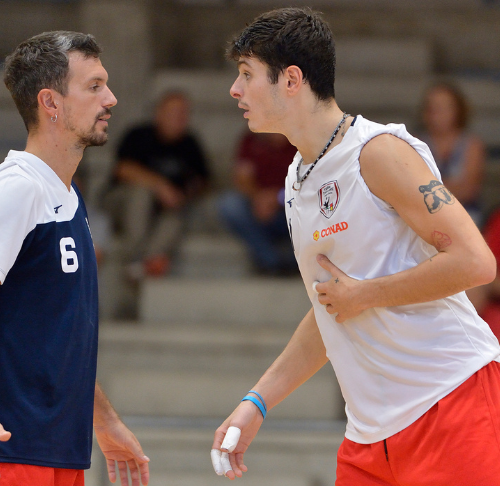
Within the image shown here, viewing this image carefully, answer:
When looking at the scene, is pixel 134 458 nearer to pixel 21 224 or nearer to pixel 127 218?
pixel 21 224

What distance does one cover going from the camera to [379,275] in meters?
→ 2.16

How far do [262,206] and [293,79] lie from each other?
360 centimetres

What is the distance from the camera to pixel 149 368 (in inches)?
221

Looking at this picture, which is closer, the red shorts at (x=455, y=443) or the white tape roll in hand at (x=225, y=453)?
the red shorts at (x=455, y=443)

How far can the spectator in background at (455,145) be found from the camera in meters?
5.59

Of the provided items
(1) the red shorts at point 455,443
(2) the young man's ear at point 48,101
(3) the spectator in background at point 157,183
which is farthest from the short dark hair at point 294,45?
(3) the spectator in background at point 157,183

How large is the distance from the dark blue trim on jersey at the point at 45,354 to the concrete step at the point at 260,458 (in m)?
2.35

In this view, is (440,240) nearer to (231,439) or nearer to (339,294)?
(339,294)

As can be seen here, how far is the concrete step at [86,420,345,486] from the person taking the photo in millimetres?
4481

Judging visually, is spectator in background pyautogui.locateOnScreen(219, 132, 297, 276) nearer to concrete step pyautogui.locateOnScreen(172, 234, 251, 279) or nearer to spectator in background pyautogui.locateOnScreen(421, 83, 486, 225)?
concrete step pyautogui.locateOnScreen(172, 234, 251, 279)

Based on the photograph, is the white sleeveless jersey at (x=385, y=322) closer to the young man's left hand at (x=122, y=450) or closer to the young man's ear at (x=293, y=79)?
the young man's ear at (x=293, y=79)

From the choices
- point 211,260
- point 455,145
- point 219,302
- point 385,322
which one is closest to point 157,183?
point 211,260

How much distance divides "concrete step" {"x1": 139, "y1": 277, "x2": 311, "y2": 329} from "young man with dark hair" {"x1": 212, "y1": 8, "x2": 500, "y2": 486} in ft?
11.4

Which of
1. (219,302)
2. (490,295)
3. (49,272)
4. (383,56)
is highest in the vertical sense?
(383,56)
